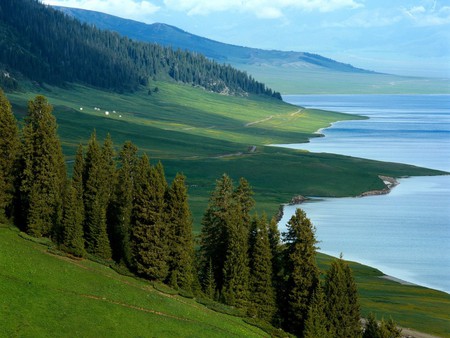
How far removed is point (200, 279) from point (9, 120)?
2151 centimetres

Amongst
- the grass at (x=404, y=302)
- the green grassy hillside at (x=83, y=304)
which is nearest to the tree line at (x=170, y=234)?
the green grassy hillside at (x=83, y=304)

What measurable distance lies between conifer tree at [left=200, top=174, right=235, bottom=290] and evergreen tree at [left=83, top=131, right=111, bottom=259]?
8251mm

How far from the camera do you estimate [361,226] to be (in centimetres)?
12756

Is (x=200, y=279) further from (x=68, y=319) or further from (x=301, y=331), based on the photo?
(x=68, y=319)

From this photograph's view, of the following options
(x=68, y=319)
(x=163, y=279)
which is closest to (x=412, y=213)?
(x=163, y=279)

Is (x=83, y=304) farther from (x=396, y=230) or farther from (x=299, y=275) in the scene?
(x=396, y=230)

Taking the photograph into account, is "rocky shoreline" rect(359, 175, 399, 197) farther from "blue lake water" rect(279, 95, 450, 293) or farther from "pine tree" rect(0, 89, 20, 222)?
"pine tree" rect(0, 89, 20, 222)

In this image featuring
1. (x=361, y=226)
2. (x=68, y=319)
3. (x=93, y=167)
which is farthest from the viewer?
(x=361, y=226)

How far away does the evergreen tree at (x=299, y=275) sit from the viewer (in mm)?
70500

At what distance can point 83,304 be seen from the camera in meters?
54.8

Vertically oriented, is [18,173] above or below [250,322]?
above

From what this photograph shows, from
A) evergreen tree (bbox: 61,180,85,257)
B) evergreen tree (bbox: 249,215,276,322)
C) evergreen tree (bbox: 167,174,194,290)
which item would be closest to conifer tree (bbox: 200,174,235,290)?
evergreen tree (bbox: 167,174,194,290)

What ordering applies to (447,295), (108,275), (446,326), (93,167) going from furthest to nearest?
(447,295) → (93,167) → (446,326) → (108,275)

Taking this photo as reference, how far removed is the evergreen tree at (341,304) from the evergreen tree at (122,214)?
54.2ft
